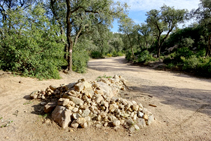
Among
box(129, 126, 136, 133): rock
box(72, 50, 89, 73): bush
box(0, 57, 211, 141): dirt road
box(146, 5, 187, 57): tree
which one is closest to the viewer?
box(0, 57, 211, 141): dirt road

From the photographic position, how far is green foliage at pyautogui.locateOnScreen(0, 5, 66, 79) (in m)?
6.79

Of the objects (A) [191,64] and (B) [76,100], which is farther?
(A) [191,64]

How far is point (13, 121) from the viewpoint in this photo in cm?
319

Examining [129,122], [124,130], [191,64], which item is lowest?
[124,130]

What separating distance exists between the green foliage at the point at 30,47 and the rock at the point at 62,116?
4.50 metres

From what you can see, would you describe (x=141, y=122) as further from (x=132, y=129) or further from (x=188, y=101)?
(x=188, y=101)

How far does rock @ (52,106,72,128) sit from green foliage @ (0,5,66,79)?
14.8 feet

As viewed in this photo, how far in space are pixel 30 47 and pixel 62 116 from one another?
5.34m

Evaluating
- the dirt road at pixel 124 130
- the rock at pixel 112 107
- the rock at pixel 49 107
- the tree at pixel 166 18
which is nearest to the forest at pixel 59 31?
the tree at pixel 166 18

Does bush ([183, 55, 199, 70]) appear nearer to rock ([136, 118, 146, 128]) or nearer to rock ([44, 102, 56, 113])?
rock ([136, 118, 146, 128])

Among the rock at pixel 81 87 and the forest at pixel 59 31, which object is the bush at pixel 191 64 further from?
the rock at pixel 81 87

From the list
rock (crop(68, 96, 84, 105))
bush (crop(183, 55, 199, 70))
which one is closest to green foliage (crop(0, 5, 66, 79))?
rock (crop(68, 96, 84, 105))

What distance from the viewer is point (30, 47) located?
6.99 metres

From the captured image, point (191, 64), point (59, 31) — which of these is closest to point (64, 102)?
point (59, 31)
